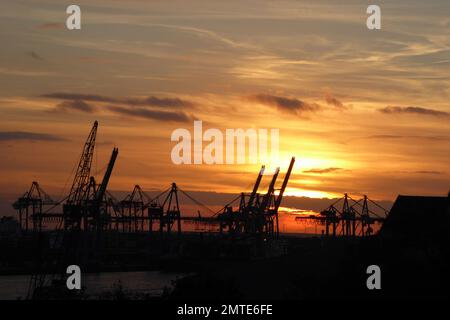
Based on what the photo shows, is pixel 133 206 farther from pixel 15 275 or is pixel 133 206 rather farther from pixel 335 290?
pixel 335 290

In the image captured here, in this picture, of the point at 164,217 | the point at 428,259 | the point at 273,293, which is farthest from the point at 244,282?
the point at 164,217

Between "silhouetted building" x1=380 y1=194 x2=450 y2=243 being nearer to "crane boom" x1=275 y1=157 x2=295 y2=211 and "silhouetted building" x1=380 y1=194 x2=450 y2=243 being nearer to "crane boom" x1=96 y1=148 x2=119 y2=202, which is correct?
"crane boom" x1=96 y1=148 x2=119 y2=202

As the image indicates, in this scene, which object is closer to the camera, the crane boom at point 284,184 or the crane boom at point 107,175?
the crane boom at point 107,175

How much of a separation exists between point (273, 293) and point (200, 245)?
397 feet

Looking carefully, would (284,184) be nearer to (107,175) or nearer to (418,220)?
(107,175)

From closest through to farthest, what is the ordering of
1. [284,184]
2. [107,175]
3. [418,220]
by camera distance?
1. [418,220]
2. [107,175]
3. [284,184]

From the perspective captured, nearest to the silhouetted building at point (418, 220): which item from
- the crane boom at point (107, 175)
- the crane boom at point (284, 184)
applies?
the crane boom at point (107, 175)

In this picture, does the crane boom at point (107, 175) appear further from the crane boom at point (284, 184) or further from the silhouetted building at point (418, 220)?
the silhouetted building at point (418, 220)

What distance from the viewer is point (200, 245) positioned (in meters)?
174

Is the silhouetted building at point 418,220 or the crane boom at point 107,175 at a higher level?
the crane boom at point 107,175

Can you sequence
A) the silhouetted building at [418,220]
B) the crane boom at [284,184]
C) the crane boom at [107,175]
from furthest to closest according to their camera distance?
the crane boom at [284,184] < the crane boom at [107,175] < the silhouetted building at [418,220]

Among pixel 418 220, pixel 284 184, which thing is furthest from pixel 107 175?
pixel 418 220

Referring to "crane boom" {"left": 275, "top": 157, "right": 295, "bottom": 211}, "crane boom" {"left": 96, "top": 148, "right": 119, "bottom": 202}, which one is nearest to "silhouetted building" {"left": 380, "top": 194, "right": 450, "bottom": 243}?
"crane boom" {"left": 96, "top": 148, "right": 119, "bottom": 202}
